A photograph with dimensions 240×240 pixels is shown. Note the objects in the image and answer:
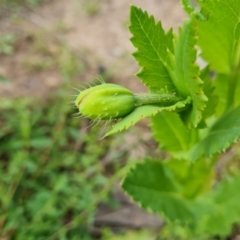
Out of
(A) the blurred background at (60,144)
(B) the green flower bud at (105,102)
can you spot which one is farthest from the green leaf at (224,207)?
(B) the green flower bud at (105,102)

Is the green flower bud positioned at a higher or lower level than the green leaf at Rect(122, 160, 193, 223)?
higher

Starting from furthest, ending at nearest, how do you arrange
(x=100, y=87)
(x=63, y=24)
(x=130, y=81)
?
1. (x=63, y=24)
2. (x=130, y=81)
3. (x=100, y=87)

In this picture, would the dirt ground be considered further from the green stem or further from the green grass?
the green stem

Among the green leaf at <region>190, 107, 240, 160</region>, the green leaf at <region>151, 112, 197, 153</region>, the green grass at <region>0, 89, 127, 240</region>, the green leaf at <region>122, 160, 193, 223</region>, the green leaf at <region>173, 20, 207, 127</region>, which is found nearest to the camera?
the green leaf at <region>173, 20, 207, 127</region>

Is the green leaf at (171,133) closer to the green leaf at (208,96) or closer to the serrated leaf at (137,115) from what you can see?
the green leaf at (208,96)

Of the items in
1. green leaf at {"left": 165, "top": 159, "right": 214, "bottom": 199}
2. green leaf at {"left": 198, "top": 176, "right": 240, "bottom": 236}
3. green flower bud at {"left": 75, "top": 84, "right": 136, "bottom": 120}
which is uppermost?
green flower bud at {"left": 75, "top": 84, "right": 136, "bottom": 120}

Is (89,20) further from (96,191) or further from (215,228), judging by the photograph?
(215,228)

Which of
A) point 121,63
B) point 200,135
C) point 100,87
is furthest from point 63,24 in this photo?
point 100,87

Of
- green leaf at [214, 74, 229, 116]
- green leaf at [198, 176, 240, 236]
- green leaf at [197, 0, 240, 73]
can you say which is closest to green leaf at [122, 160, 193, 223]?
green leaf at [198, 176, 240, 236]
